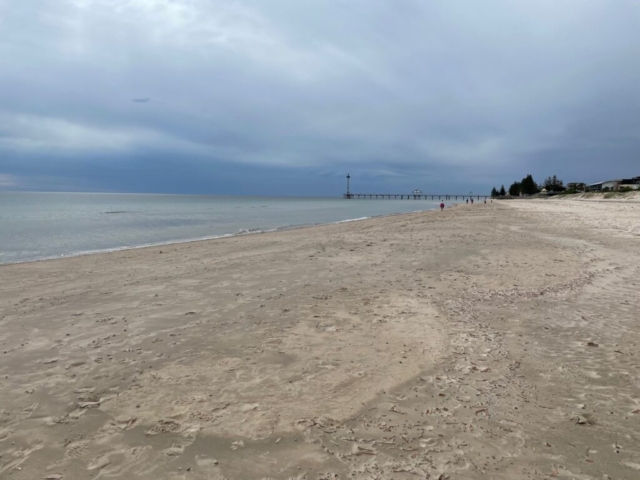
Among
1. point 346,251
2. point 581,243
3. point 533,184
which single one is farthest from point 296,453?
point 533,184

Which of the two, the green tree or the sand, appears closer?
the sand

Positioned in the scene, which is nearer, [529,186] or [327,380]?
[327,380]

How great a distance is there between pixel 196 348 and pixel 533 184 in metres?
164

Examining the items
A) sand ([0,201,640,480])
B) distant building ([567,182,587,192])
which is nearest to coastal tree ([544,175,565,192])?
distant building ([567,182,587,192])

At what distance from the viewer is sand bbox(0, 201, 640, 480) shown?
3.00 m

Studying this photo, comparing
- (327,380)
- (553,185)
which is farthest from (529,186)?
(327,380)

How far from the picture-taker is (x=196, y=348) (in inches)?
203

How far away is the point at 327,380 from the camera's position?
4238mm

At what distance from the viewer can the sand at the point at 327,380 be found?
300 cm

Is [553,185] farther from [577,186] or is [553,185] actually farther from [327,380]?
[327,380]

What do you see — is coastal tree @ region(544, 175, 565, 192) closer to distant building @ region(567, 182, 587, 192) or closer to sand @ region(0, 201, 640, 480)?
distant building @ region(567, 182, 587, 192)

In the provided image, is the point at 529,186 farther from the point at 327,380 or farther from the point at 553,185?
the point at 327,380

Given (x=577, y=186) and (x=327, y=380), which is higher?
(x=577, y=186)

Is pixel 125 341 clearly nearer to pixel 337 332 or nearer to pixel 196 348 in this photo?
pixel 196 348
